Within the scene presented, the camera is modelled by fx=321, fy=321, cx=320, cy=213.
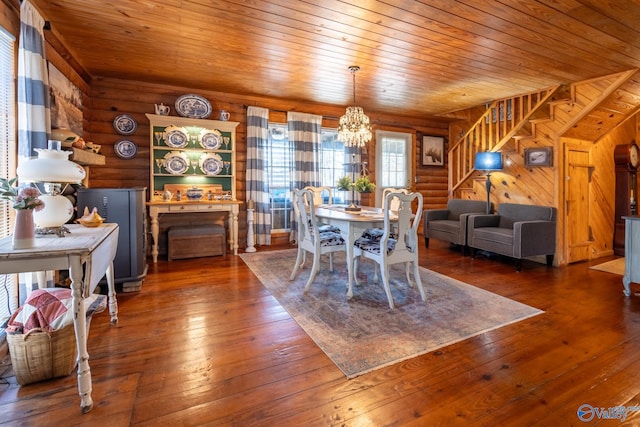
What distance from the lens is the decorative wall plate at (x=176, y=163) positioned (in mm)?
4730

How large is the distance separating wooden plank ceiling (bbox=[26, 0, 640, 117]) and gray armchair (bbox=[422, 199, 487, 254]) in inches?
72.7

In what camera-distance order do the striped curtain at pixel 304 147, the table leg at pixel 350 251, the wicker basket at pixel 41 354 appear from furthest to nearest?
1. the striped curtain at pixel 304 147
2. the table leg at pixel 350 251
3. the wicker basket at pixel 41 354

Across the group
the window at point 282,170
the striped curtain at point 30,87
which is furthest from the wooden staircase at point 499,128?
the striped curtain at point 30,87

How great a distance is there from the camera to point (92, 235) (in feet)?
6.26

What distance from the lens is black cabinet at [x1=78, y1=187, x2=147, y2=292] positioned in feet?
10.1

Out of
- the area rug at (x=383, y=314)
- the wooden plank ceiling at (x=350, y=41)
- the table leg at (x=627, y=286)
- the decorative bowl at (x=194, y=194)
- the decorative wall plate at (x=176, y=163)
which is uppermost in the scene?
the wooden plank ceiling at (x=350, y=41)

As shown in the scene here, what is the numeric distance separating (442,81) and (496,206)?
220 centimetres

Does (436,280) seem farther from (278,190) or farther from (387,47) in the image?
(278,190)

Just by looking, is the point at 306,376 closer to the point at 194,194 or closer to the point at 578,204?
the point at 194,194

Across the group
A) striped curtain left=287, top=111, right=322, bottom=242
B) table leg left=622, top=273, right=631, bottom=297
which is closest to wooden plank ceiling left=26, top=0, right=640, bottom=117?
striped curtain left=287, top=111, right=322, bottom=242

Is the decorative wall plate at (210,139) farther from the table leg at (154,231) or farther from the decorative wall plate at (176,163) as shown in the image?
the table leg at (154,231)

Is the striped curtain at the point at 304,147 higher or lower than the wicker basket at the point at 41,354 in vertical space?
higher

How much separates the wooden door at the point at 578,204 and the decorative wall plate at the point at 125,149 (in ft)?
19.7

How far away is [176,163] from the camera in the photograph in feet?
15.7
